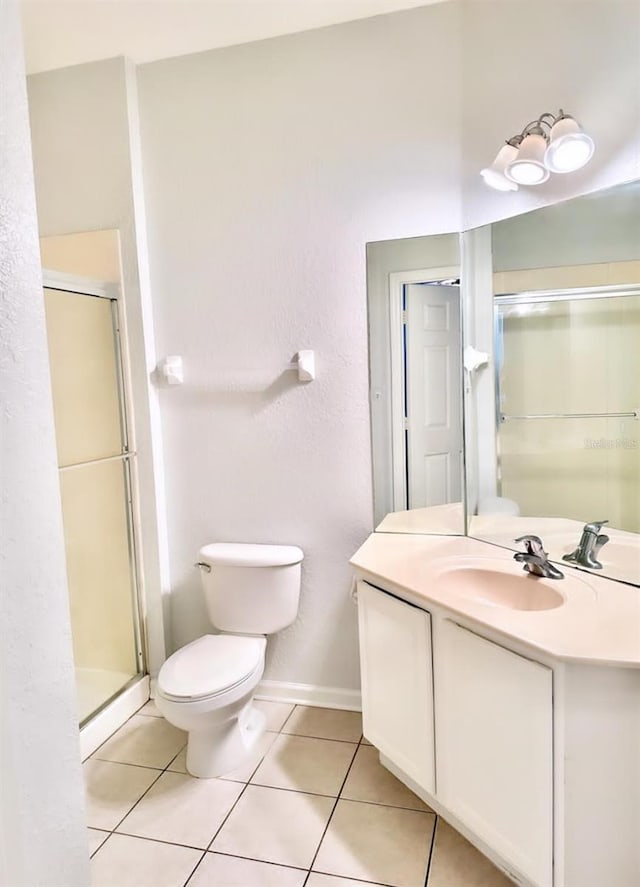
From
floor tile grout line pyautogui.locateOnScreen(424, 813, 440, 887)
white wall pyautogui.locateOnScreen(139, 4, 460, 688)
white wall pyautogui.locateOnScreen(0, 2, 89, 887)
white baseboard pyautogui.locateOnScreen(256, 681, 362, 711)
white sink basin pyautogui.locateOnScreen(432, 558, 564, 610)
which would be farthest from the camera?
white baseboard pyautogui.locateOnScreen(256, 681, 362, 711)

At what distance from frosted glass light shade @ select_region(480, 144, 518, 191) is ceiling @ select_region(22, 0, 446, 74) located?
0.65m

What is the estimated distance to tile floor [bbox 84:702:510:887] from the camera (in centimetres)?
154

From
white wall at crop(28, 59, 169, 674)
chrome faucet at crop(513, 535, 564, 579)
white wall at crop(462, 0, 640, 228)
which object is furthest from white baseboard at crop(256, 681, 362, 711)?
white wall at crop(462, 0, 640, 228)

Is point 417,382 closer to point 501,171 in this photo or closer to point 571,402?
point 571,402

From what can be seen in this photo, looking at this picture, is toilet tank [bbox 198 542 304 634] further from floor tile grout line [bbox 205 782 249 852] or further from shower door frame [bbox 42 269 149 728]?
floor tile grout line [bbox 205 782 249 852]

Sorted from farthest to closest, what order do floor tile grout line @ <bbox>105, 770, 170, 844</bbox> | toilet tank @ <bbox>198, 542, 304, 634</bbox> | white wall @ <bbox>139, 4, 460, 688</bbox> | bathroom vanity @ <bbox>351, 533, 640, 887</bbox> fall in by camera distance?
1. toilet tank @ <bbox>198, 542, 304, 634</bbox>
2. white wall @ <bbox>139, 4, 460, 688</bbox>
3. floor tile grout line @ <bbox>105, 770, 170, 844</bbox>
4. bathroom vanity @ <bbox>351, 533, 640, 887</bbox>

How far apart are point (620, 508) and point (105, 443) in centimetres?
197

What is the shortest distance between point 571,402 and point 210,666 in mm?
1575

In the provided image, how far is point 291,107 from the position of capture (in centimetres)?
219

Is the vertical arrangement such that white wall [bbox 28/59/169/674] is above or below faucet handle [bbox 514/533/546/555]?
above

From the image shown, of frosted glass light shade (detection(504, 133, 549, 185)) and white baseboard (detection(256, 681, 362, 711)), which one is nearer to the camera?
frosted glass light shade (detection(504, 133, 549, 185))

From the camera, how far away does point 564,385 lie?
5.94ft

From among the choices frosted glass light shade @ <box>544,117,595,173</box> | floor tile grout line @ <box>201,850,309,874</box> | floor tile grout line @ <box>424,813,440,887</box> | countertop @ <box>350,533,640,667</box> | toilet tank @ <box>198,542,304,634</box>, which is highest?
frosted glass light shade @ <box>544,117,595,173</box>

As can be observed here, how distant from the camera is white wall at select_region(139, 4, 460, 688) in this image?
2082mm
